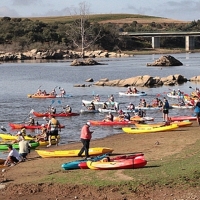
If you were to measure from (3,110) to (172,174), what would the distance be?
3317 cm

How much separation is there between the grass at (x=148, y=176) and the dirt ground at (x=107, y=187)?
31cm

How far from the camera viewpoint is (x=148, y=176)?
60.6 ft

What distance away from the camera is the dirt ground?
17031 millimetres

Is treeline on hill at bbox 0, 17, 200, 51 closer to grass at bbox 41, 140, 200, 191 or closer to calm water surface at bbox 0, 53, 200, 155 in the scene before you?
calm water surface at bbox 0, 53, 200, 155

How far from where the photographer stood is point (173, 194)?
16.8 meters

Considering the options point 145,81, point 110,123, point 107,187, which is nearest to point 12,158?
point 107,187

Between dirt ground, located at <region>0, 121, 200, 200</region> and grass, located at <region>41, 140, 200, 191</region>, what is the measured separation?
1.03 feet

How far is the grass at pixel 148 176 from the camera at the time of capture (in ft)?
57.9

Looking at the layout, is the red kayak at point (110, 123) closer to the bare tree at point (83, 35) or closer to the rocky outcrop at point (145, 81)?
the rocky outcrop at point (145, 81)

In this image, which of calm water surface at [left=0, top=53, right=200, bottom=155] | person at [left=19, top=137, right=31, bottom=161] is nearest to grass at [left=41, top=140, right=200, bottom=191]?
person at [left=19, top=137, right=31, bottom=161]

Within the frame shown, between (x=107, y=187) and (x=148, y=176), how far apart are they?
5.19ft

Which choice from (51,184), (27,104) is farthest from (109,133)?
(27,104)

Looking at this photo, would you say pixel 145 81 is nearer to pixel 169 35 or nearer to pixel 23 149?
pixel 23 149

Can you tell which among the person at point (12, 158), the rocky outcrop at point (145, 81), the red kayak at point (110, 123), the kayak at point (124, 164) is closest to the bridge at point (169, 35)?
the rocky outcrop at point (145, 81)
